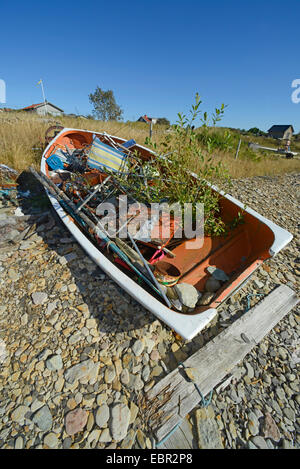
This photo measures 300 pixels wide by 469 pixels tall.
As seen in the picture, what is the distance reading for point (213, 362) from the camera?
1.69 meters

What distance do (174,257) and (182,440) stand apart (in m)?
1.52

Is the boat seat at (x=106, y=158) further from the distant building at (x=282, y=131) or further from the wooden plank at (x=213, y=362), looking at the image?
the distant building at (x=282, y=131)

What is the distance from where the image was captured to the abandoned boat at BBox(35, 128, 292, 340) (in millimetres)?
1647

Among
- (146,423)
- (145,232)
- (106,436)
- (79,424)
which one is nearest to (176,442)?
(146,423)

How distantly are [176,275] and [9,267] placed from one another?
7.41ft

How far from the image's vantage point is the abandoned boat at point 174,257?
5.41 feet

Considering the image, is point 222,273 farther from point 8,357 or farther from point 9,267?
point 9,267

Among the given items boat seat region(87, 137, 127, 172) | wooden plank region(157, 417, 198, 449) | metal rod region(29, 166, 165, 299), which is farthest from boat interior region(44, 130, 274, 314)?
wooden plank region(157, 417, 198, 449)

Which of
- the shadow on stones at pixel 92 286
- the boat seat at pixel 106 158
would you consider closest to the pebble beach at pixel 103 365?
the shadow on stones at pixel 92 286

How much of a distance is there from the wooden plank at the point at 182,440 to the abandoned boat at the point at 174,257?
69cm

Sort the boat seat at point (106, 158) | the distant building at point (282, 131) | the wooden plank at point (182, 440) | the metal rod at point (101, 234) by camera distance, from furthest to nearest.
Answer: the distant building at point (282, 131), the boat seat at point (106, 158), the metal rod at point (101, 234), the wooden plank at point (182, 440)

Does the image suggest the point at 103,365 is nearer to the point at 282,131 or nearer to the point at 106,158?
the point at 106,158

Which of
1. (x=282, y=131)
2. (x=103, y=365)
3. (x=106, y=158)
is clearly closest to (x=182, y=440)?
(x=103, y=365)

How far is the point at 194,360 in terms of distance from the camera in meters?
1.71
